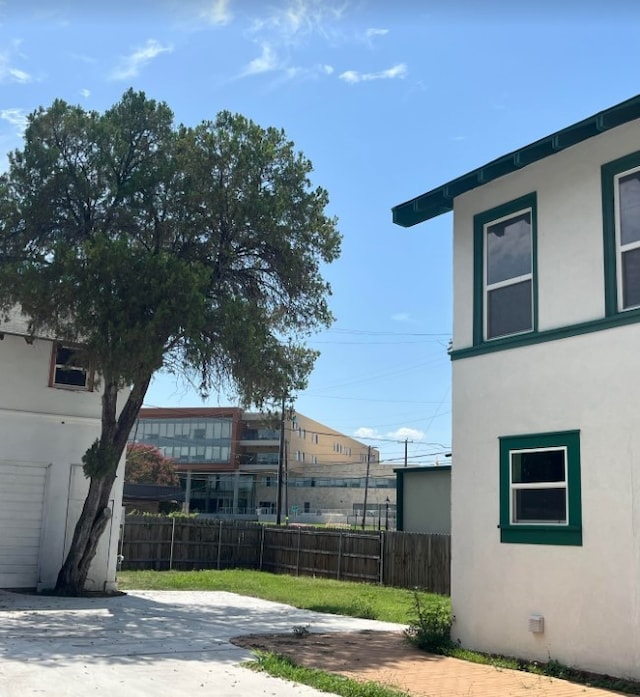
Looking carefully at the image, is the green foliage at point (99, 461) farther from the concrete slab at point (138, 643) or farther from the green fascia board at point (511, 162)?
the green fascia board at point (511, 162)

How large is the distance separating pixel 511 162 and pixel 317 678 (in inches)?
269

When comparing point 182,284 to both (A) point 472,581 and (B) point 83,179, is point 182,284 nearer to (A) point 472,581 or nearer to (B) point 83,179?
(B) point 83,179

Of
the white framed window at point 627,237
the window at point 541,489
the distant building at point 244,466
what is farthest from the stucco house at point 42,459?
the distant building at point 244,466

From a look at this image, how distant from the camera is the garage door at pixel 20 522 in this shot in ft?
55.7

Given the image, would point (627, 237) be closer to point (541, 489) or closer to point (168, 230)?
point (541, 489)

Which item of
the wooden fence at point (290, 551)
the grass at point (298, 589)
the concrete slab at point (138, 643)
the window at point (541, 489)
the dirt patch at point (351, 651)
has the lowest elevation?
the grass at point (298, 589)

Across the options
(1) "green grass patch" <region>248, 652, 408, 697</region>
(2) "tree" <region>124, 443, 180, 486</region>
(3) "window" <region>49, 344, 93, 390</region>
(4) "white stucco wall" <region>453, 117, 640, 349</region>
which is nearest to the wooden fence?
(3) "window" <region>49, 344, 93, 390</region>

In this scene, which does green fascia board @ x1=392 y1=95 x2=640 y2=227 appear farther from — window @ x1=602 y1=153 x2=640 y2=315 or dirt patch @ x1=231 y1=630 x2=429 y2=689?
dirt patch @ x1=231 y1=630 x2=429 y2=689

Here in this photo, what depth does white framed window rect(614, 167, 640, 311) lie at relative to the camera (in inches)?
371

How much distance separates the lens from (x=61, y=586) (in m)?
16.7

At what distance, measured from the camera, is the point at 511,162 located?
1077cm

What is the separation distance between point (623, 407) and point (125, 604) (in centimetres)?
1054

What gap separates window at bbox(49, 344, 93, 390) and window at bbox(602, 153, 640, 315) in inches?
469

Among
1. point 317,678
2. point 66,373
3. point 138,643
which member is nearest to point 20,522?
point 66,373
